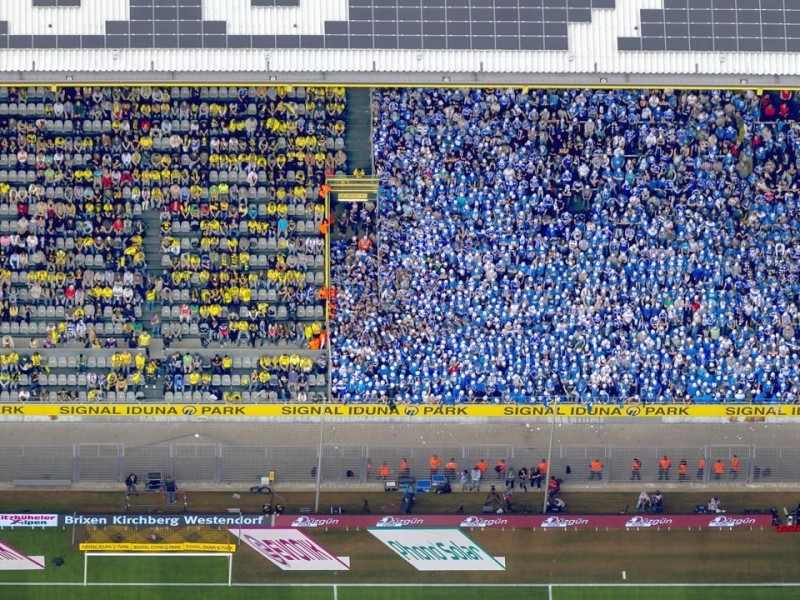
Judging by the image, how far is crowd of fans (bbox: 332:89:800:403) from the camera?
11138 cm

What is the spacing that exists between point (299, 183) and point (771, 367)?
26199 mm

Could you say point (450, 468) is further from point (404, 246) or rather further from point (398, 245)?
point (398, 245)

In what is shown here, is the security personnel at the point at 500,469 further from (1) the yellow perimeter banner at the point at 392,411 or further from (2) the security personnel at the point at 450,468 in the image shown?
(1) the yellow perimeter banner at the point at 392,411

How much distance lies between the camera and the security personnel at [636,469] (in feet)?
367

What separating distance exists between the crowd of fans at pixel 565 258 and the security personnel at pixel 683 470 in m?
3.37

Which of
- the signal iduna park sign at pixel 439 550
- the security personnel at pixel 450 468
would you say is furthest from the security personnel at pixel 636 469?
the security personnel at pixel 450 468

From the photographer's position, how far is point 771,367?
11206 centimetres

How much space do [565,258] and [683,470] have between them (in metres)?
12.5

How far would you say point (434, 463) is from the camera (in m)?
111

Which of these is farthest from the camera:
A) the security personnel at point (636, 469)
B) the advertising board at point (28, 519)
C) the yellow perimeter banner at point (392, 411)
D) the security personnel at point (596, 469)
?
the security personnel at point (636, 469)

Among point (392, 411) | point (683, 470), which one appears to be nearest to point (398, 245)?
point (392, 411)

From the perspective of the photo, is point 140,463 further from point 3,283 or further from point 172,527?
point 3,283

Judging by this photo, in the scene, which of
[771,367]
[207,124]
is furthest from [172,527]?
[771,367]

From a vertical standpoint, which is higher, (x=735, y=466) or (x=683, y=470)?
(x=735, y=466)
